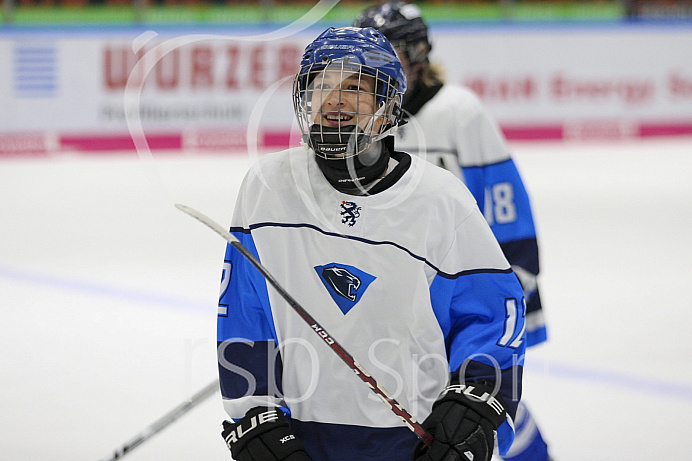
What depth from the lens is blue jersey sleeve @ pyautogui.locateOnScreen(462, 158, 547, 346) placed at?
231cm

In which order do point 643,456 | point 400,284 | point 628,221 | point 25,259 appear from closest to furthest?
point 400,284 < point 643,456 < point 25,259 < point 628,221

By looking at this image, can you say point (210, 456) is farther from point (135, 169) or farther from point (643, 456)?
point (135, 169)

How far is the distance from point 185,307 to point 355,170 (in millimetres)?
2801

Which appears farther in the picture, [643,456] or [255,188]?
[643,456]

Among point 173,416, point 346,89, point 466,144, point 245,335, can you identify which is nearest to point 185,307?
point 173,416

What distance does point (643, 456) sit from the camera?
2.58 m

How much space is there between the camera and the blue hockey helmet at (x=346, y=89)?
1369 millimetres

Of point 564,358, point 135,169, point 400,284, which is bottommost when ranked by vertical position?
point 135,169

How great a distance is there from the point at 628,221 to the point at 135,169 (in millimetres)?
3889

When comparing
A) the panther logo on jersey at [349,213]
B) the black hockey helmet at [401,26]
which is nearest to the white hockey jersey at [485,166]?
the black hockey helmet at [401,26]

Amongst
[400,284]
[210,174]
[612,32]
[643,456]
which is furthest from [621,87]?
[400,284]

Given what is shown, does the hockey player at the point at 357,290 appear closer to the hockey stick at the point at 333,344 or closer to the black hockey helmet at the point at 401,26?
the hockey stick at the point at 333,344

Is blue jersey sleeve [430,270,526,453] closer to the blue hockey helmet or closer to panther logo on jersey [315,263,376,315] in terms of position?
panther logo on jersey [315,263,376,315]

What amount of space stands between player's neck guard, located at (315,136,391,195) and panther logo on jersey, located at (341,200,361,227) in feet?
0.07
